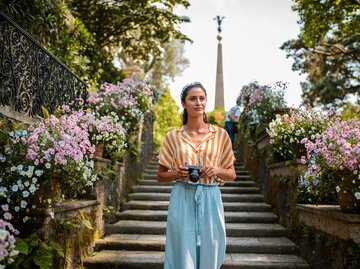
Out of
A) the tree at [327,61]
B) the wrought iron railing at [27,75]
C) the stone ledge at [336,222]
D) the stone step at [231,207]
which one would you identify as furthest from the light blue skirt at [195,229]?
the tree at [327,61]

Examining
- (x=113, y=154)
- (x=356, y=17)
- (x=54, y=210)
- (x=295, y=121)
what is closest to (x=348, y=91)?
(x=356, y=17)

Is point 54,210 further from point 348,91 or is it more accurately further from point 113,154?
point 348,91

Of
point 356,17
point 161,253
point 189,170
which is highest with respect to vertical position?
point 356,17

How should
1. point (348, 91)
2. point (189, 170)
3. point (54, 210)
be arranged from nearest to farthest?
point (189, 170) < point (54, 210) < point (348, 91)

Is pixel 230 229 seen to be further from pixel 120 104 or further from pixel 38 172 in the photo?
pixel 38 172

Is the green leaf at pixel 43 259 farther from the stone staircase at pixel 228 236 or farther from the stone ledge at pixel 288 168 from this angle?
the stone ledge at pixel 288 168

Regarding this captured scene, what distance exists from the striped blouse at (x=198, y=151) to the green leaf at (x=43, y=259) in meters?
1.55

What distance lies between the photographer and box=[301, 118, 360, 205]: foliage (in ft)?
10.5

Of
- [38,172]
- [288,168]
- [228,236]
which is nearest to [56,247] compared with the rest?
[38,172]

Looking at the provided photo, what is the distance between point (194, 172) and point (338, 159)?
1744 millimetres

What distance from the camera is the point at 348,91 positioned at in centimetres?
1756

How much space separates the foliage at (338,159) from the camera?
321 cm

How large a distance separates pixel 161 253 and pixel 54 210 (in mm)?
1953

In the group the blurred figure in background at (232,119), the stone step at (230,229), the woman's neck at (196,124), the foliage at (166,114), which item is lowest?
the stone step at (230,229)
